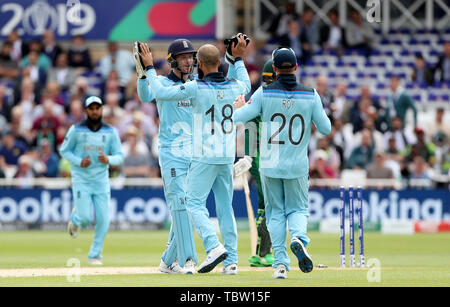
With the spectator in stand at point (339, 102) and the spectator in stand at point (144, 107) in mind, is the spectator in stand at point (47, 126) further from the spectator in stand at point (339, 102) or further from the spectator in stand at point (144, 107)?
the spectator in stand at point (339, 102)

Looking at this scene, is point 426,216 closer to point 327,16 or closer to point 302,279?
point 327,16

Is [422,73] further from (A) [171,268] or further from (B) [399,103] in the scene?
(A) [171,268]

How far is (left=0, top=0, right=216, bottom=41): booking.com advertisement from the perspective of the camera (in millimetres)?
31094

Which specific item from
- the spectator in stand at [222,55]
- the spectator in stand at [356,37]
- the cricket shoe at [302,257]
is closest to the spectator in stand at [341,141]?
the spectator in stand at [222,55]

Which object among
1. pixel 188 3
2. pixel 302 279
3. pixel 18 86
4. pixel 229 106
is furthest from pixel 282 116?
pixel 188 3

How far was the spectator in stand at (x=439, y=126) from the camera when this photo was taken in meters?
26.3

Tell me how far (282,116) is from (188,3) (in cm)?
2026

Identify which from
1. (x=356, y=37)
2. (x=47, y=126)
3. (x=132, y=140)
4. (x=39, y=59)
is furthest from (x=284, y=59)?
(x=356, y=37)

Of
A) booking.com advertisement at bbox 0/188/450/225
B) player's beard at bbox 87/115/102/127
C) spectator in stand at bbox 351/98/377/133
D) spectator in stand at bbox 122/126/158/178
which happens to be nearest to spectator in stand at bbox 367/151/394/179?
booking.com advertisement at bbox 0/188/450/225

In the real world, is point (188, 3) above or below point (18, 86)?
above

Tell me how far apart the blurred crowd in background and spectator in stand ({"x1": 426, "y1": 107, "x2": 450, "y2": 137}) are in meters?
0.03

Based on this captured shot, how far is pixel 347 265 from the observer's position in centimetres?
1412

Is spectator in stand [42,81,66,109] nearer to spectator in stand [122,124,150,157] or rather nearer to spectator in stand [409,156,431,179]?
spectator in stand [122,124,150,157]
